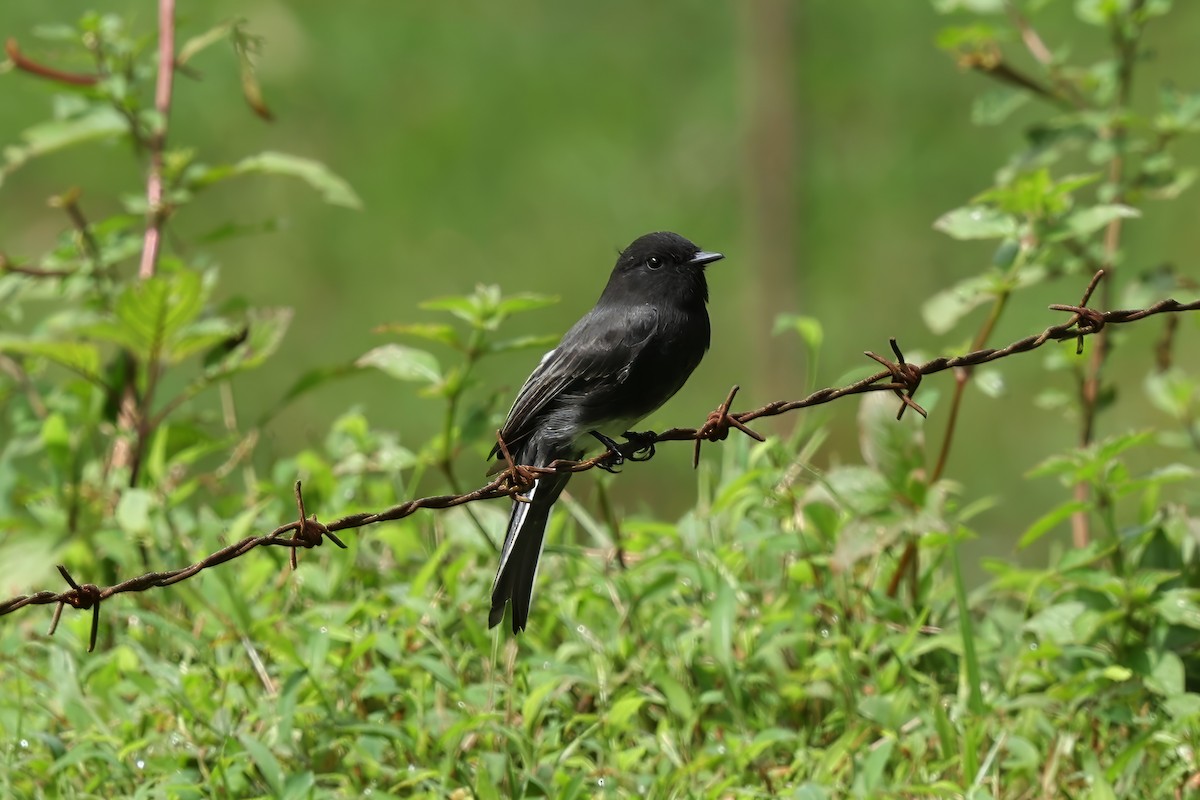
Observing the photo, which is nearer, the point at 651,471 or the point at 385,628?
the point at 385,628

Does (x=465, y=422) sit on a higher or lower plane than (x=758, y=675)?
higher

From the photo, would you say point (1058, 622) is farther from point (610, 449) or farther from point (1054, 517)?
point (610, 449)

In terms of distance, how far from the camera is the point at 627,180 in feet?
23.7

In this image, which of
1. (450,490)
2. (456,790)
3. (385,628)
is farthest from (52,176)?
(456,790)

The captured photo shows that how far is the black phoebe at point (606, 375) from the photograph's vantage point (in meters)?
3.47

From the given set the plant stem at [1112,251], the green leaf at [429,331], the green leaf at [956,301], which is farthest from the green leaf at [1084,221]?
the green leaf at [429,331]

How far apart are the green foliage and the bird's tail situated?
21 centimetres

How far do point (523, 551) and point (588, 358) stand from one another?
0.50 m

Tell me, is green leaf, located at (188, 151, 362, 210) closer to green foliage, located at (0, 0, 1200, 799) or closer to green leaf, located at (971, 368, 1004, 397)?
green foliage, located at (0, 0, 1200, 799)

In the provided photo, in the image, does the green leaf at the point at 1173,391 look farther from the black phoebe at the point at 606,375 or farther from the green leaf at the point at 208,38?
the green leaf at the point at 208,38

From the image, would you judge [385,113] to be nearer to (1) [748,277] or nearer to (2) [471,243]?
(2) [471,243]

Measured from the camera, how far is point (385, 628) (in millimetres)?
3891

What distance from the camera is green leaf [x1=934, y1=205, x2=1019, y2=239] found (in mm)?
3822

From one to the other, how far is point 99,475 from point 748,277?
9.70 ft
